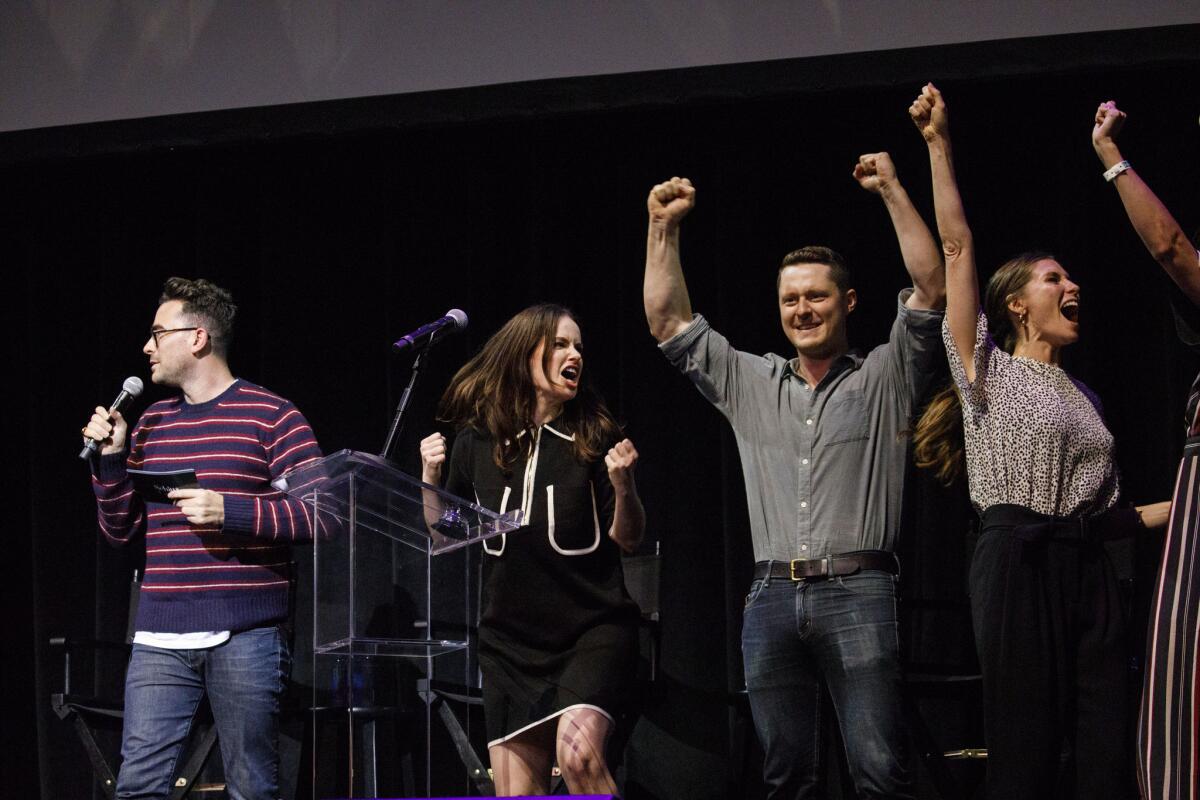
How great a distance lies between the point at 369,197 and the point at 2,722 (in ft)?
8.27

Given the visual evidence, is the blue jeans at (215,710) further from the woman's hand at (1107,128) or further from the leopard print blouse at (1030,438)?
the woman's hand at (1107,128)

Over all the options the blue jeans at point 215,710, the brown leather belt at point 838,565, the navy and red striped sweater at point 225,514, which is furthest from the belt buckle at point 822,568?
the blue jeans at point 215,710

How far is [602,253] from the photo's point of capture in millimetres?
5039

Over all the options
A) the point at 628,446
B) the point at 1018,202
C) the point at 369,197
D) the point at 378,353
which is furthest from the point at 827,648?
the point at 369,197

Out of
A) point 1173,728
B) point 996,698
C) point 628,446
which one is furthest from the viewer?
point 628,446

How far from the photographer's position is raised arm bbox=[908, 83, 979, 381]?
306 centimetres

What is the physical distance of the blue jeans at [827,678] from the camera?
295 cm

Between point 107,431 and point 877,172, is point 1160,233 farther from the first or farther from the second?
point 107,431

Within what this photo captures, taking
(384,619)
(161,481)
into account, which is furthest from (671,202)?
(161,481)

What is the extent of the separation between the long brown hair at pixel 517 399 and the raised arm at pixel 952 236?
928 mm

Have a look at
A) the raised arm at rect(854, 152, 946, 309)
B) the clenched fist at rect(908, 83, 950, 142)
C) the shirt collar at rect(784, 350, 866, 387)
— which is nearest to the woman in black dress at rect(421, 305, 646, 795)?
the shirt collar at rect(784, 350, 866, 387)

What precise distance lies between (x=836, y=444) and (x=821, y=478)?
0.30 ft

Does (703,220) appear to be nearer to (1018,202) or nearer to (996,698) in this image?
(1018,202)

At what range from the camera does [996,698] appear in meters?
2.88
